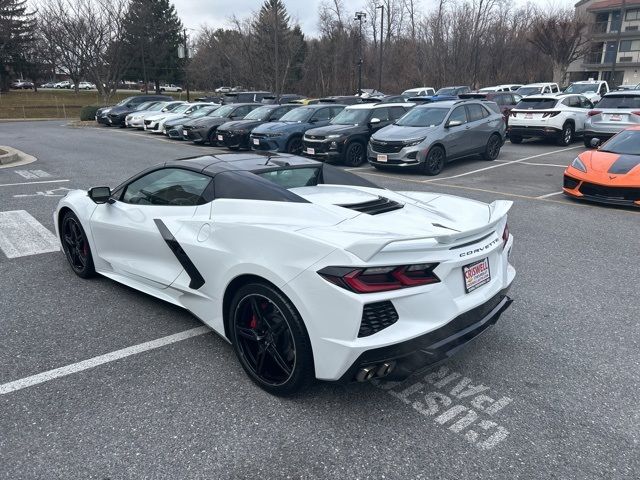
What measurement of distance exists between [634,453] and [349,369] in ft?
4.98

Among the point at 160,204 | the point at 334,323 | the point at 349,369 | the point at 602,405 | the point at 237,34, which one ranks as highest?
the point at 237,34

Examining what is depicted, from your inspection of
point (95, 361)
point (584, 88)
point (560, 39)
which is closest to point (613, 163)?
point (95, 361)

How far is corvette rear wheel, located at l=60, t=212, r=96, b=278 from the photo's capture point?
15.8 feet

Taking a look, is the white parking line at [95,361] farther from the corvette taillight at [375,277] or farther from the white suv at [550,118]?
the white suv at [550,118]

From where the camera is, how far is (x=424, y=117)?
497 inches

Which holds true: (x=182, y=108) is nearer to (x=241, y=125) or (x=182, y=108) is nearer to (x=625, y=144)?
(x=241, y=125)

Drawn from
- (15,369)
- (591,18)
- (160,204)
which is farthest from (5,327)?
(591,18)

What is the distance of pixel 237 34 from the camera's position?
55.8 m

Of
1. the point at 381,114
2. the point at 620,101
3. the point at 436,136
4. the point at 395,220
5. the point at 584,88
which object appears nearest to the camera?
the point at 395,220

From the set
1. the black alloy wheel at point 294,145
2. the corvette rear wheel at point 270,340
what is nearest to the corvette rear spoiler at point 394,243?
the corvette rear wheel at point 270,340

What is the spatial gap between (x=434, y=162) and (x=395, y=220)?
369 inches

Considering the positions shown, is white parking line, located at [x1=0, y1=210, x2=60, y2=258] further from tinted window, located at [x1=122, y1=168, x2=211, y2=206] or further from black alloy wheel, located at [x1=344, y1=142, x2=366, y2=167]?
black alloy wheel, located at [x1=344, y1=142, x2=366, y2=167]

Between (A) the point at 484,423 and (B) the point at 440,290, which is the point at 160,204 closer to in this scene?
(B) the point at 440,290

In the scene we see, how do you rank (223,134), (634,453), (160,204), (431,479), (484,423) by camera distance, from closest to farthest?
(431,479) → (634,453) → (484,423) → (160,204) → (223,134)
